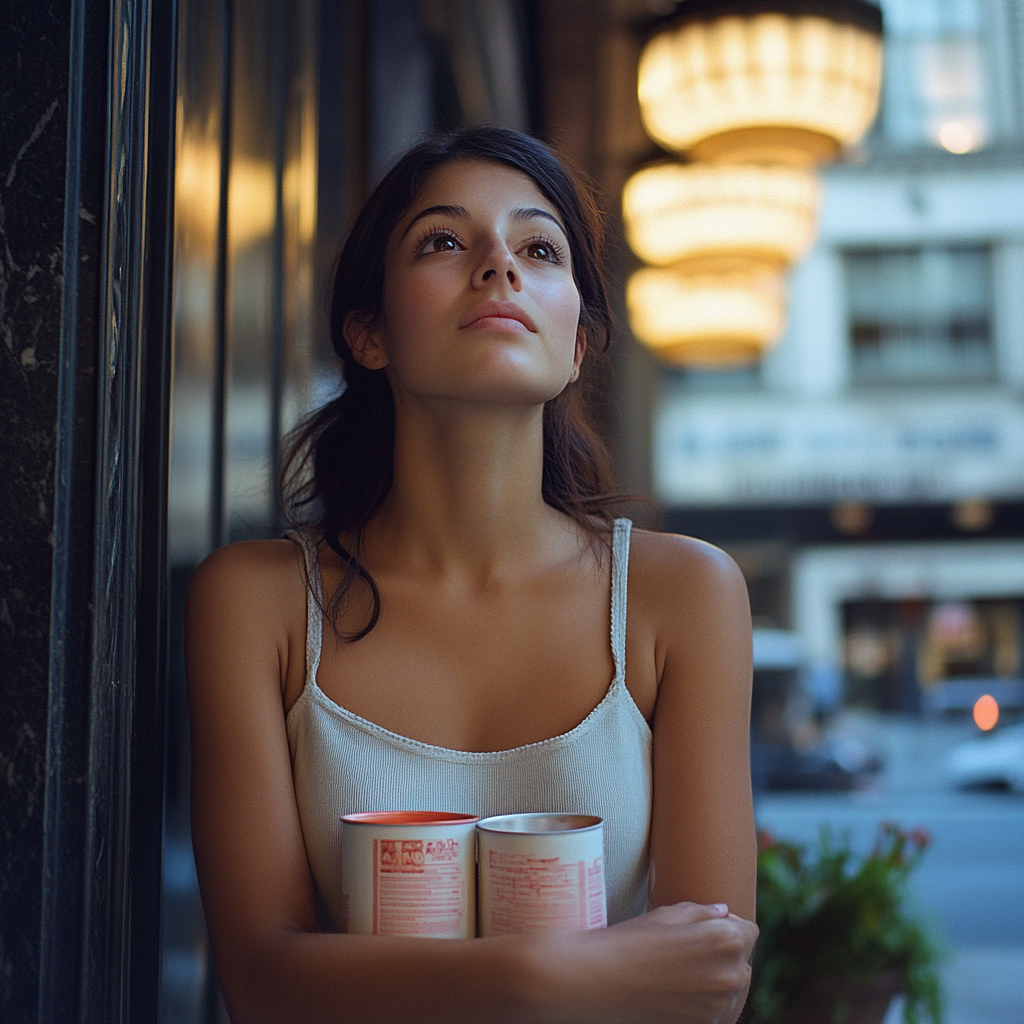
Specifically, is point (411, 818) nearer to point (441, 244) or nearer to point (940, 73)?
point (441, 244)

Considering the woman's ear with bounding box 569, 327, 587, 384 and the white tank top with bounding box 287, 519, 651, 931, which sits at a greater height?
the woman's ear with bounding box 569, 327, 587, 384

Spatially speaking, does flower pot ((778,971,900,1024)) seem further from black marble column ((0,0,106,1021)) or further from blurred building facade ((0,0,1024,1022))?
black marble column ((0,0,106,1021))

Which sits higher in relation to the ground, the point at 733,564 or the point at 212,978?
the point at 733,564

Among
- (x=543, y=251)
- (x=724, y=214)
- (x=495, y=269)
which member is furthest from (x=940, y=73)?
(x=495, y=269)

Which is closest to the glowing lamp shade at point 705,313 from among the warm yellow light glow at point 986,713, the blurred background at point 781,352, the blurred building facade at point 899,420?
the blurred background at point 781,352

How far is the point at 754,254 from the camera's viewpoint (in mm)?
4137

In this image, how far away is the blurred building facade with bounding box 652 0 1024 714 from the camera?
14.2m

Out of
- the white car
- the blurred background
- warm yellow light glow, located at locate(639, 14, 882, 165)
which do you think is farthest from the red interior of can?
the white car

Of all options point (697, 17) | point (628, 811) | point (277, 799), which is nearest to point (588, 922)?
point (628, 811)

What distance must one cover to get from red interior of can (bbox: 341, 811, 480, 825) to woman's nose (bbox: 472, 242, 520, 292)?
0.54 meters

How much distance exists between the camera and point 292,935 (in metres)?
1.00

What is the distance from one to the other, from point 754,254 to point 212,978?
3312 mm

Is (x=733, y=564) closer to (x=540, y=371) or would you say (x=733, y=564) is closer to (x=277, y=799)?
(x=540, y=371)

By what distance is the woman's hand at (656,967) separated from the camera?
0.89 meters
